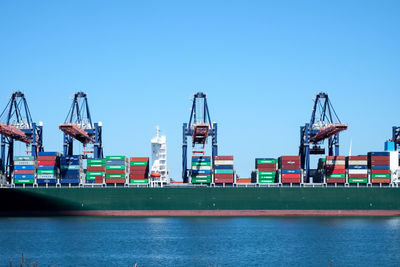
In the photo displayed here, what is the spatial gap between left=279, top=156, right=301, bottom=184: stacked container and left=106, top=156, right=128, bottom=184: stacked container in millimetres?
18998

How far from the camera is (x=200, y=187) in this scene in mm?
68062

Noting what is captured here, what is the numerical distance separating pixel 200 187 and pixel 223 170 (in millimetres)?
3773

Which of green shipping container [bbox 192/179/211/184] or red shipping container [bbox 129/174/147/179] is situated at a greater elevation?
red shipping container [bbox 129/174/147/179]

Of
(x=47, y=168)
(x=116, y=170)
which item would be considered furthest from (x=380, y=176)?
(x=47, y=168)

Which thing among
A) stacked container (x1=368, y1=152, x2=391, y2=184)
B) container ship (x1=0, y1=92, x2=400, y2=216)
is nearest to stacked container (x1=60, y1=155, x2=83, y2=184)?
container ship (x1=0, y1=92, x2=400, y2=216)

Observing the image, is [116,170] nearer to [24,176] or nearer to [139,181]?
[139,181]

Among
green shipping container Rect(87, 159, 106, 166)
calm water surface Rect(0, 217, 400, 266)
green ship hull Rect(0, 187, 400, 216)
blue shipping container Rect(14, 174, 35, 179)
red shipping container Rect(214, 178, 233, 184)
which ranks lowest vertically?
calm water surface Rect(0, 217, 400, 266)

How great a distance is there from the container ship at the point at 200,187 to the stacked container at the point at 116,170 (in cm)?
12

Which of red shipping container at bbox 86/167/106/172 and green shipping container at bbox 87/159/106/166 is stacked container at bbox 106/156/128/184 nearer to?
red shipping container at bbox 86/167/106/172

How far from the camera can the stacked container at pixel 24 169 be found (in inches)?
2717

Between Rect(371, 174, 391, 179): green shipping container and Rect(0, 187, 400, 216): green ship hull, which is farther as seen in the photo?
Rect(371, 174, 391, 179): green shipping container

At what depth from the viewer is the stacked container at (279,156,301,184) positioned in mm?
69150

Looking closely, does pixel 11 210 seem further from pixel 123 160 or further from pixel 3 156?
pixel 123 160

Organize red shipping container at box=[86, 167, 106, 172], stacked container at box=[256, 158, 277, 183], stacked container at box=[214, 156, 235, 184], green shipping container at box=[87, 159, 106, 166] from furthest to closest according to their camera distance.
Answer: green shipping container at box=[87, 159, 106, 166], stacked container at box=[256, 158, 277, 183], red shipping container at box=[86, 167, 106, 172], stacked container at box=[214, 156, 235, 184]
